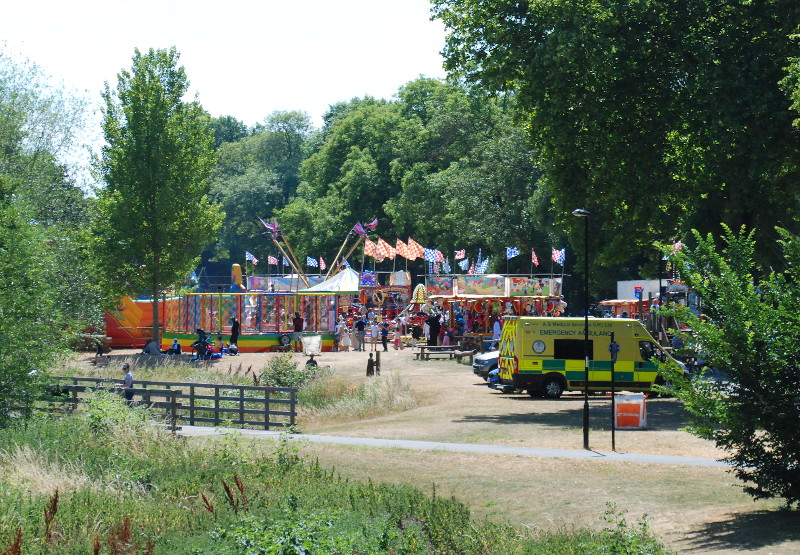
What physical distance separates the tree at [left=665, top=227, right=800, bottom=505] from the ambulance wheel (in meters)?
17.7

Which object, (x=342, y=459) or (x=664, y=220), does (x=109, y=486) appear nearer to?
(x=342, y=459)

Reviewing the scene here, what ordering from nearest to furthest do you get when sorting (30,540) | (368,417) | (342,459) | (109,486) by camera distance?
(30,540) < (109,486) < (342,459) < (368,417)

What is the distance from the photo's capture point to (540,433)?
2459cm

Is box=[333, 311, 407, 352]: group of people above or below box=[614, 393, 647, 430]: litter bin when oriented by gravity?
above

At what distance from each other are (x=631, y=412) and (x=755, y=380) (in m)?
11.2

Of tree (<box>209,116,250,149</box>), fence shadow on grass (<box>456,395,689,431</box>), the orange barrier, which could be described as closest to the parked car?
fence shadow on grass (<box>456,395,689,431</box>)

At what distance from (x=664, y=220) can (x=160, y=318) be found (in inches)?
1309

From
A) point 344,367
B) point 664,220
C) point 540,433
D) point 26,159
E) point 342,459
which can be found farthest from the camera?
point 26,159

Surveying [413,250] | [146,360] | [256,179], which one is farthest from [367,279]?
[256,179]

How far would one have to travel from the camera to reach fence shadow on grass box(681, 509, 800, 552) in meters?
12.9

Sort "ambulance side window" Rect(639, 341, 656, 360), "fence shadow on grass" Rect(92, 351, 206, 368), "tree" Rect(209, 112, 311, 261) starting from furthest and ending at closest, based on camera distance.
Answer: "tree" Rect(209, 112, 311, 261)
"fence shadow on grass" Rect(92, 351, 206, 368)
"ambulance side window" Rect(639, 341, 656, 360)

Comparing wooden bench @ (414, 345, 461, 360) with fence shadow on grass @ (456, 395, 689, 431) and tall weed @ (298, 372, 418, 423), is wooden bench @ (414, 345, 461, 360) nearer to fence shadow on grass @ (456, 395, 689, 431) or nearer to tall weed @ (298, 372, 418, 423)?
tall weed @ (298, 372, 418, 423)

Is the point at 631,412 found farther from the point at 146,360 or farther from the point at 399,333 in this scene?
the point at 399,333

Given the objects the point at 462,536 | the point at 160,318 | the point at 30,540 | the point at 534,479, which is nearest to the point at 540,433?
the point at 534,479
